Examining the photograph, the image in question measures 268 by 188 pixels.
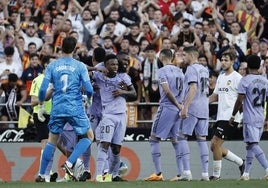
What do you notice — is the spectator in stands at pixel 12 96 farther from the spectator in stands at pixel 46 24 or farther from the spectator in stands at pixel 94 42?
the spectator in stands at pixel 46 24

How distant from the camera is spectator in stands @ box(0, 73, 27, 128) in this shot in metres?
24.9

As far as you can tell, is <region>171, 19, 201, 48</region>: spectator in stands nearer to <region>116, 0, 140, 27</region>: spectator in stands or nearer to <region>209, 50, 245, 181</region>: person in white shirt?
<region>116, 0, 140, 27</region>: spectator in stands

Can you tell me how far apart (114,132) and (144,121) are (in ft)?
14.7

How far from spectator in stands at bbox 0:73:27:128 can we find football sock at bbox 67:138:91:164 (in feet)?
20.2

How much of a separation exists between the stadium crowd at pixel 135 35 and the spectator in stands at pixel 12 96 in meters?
0.01

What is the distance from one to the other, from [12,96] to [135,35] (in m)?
4.16

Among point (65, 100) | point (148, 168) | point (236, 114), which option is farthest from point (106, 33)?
point (65, 100)

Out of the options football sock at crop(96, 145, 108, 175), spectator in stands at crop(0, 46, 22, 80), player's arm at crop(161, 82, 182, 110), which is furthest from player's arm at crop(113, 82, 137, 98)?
spectator in stands at crop(0, 46, 22, 80)

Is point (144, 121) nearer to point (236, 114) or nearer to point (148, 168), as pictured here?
point (148, 168)

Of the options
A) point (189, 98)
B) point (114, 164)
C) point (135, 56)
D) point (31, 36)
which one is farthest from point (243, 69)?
point (31, 36)

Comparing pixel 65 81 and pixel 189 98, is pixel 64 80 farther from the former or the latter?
pixel 189 98

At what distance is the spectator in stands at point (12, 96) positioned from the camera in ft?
81.8

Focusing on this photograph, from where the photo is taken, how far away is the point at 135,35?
27734 mm

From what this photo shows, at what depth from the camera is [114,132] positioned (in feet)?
66.3
